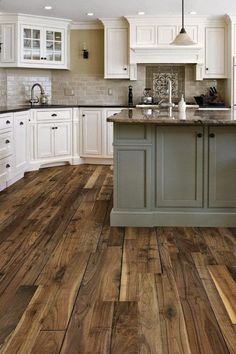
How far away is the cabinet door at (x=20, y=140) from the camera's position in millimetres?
6598

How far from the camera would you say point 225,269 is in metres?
3.22

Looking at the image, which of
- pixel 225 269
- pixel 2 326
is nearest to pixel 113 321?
pixel 2 326

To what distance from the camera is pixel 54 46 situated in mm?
8188

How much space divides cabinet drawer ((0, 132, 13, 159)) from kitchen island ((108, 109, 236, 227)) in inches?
84.3

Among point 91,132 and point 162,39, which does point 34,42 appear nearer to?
point 91,132

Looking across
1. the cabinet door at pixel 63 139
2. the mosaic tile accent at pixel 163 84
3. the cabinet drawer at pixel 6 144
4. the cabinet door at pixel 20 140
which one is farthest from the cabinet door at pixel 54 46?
the cabinet drawer at pixel 6 144

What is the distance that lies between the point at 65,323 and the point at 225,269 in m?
1.24

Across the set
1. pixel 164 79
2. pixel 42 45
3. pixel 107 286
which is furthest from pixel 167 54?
pixel 107 286

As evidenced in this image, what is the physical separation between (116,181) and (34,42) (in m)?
4.39

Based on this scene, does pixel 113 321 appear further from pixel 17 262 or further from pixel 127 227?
pixel 127 227

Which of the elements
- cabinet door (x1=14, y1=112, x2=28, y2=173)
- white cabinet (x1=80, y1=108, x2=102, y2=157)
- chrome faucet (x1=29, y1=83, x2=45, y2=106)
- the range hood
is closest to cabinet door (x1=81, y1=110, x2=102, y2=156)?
white cabinet (x1=80, y1=108, x2=102, y2=157)

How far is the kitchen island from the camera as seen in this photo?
13.8ft

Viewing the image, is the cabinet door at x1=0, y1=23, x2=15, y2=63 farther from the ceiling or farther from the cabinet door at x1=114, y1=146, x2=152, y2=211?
the cabinet door at x1=114, y1=146, x2=152, y2=211

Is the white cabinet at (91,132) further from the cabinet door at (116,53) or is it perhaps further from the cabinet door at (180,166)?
the cabinet door at (180,166)
